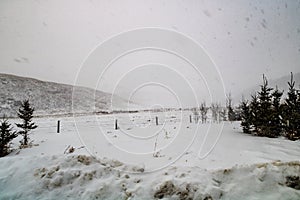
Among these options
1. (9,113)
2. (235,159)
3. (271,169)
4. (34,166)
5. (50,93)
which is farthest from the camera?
(50,93)

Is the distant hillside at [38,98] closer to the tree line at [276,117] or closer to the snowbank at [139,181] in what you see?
the snowbank at [139,181]

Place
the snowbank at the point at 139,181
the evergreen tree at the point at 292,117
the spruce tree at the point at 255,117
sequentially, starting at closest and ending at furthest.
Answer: the snowbank at the point at 139,181
the evergreen tree at the point at 292,117
the spruce tree at the point at 255,117

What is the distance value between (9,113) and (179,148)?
134 ft

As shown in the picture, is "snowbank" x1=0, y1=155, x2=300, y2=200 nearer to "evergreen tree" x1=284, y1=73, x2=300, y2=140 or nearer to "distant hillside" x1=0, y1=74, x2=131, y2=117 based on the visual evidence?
"evergreen tree" x1=284, y1=73, x2=300, y2=140

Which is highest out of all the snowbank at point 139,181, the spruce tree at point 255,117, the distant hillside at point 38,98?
the distant hillside at point 38,98

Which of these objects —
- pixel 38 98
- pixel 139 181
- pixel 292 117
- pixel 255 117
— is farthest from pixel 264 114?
pixel 38 98

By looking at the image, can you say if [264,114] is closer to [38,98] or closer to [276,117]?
[276,117]

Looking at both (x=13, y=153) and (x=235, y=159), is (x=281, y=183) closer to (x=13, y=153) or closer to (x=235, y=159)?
(x=235, y=159)

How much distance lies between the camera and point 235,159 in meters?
4.80

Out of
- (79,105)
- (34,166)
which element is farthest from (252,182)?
(79,105)

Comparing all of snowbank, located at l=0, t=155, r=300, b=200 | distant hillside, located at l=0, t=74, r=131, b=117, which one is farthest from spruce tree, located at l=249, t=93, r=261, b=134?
→ distant hillside, located at l=0, t=74, r=131, b=117

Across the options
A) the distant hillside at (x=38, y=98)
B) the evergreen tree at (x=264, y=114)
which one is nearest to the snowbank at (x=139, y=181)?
the evergreen tree at (x=264, y=114)

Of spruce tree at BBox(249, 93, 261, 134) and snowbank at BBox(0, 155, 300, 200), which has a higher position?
spruce tree at BBox(249, 93, 261, 134)

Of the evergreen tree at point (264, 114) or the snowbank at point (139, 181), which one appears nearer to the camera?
the snowbank at point (139, 181)
